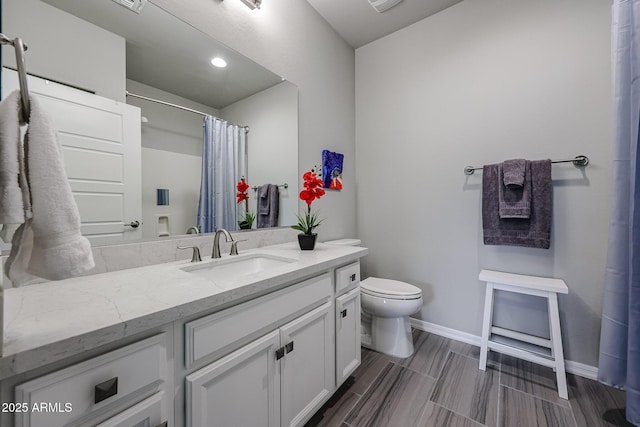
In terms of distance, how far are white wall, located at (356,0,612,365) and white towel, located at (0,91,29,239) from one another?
2.21 metres

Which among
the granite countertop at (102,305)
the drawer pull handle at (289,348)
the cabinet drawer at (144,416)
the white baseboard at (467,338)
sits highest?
the granite countertop at (102,305)

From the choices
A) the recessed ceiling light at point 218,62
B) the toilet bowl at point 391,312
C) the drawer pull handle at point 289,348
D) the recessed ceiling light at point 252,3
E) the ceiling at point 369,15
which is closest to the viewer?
the drawer pull handle at point 289,348

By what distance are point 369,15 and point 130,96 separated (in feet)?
6.45

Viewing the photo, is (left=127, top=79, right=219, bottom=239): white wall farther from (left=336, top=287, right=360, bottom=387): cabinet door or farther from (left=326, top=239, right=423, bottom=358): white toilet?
(left=326, top=239, right=423, bottom=358): white toilet

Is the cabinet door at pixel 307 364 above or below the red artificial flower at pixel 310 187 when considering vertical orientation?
below

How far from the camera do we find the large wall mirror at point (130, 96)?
890 millimetres

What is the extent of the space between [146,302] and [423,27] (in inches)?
106

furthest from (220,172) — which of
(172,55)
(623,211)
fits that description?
(623,211)

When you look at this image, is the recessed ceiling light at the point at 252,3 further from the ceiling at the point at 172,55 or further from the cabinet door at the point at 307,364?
the cabinet door at the point at 307,364

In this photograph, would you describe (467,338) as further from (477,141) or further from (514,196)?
(477,141)

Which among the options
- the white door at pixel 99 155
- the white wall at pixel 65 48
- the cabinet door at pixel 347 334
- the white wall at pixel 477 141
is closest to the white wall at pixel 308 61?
the white wall at pixel 477 141

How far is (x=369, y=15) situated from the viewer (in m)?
2.08

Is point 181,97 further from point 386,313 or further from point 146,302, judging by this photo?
point 386,313

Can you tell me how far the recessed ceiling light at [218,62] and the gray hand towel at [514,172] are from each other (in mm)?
1930
